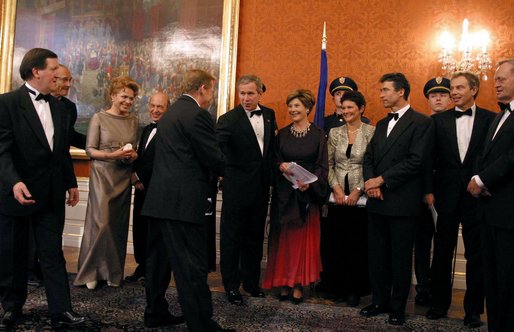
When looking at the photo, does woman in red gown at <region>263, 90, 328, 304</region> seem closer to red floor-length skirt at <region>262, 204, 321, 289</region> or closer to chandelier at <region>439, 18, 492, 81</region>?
red floor-length skirt at <region>262, 204, 321, 289</region>

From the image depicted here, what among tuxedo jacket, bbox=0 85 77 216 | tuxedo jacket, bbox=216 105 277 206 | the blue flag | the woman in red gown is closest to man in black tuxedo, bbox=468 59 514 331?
the woman in red gown

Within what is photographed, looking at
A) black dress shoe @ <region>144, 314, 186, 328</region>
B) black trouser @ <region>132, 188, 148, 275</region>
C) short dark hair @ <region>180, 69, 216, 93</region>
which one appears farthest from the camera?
black trouser @ <region>132, 188, 148, 275</region>

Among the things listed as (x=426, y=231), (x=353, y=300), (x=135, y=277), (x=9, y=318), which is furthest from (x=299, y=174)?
(x=9, y=318)

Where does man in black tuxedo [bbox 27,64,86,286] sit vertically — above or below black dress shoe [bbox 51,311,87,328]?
above

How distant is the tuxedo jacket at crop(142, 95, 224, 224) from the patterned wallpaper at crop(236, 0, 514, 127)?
2819 millimetres

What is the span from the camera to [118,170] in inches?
166

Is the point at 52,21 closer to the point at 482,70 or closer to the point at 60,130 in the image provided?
the point at 60,130

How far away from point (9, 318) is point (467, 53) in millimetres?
4680

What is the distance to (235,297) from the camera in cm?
380

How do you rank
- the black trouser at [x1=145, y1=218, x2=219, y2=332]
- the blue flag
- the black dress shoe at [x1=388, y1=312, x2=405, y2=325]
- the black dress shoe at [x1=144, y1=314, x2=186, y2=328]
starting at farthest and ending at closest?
1. the blue flag
2. the black dress shoe at [x1=388, y1=312, x2=405, y2=325]
3. the black dress shoe at [x1=144, y1=314, x2=186, y2=328]
4. the black trouser at [x1=145, y1=218, x2=219, y2=332]

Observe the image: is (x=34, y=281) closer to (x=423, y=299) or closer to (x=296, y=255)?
(x=296, y=255)

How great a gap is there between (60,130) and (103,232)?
1245 mm

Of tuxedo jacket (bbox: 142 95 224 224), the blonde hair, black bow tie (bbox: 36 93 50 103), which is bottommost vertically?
tuxedo jacket (bbox: 142 95 224 224)

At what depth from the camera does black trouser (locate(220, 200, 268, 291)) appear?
390 centimetres
